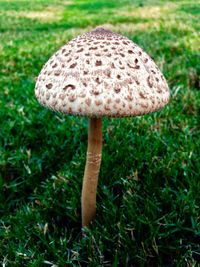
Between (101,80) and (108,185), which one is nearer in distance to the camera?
(101,80)

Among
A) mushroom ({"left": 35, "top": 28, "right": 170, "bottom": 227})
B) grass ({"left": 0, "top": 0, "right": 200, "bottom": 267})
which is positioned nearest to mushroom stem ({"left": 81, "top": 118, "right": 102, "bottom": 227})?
grass ({"left": 0, "top": 0, "right": 200, "bottom": 267})

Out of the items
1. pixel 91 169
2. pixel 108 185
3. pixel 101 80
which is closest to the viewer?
pixel 101 80

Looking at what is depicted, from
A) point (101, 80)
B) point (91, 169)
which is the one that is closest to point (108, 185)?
point (91, 169)

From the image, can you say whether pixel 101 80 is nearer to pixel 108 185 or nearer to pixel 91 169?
pixel 91 169

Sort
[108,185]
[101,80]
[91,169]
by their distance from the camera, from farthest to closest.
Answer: [108,185] < [91,169] < [101,80]

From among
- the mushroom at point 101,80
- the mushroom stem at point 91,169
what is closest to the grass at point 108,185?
the mushroom stem at point 91,169

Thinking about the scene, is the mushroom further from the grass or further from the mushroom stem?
the grass

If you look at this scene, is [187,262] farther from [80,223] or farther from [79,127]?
[79,127]
